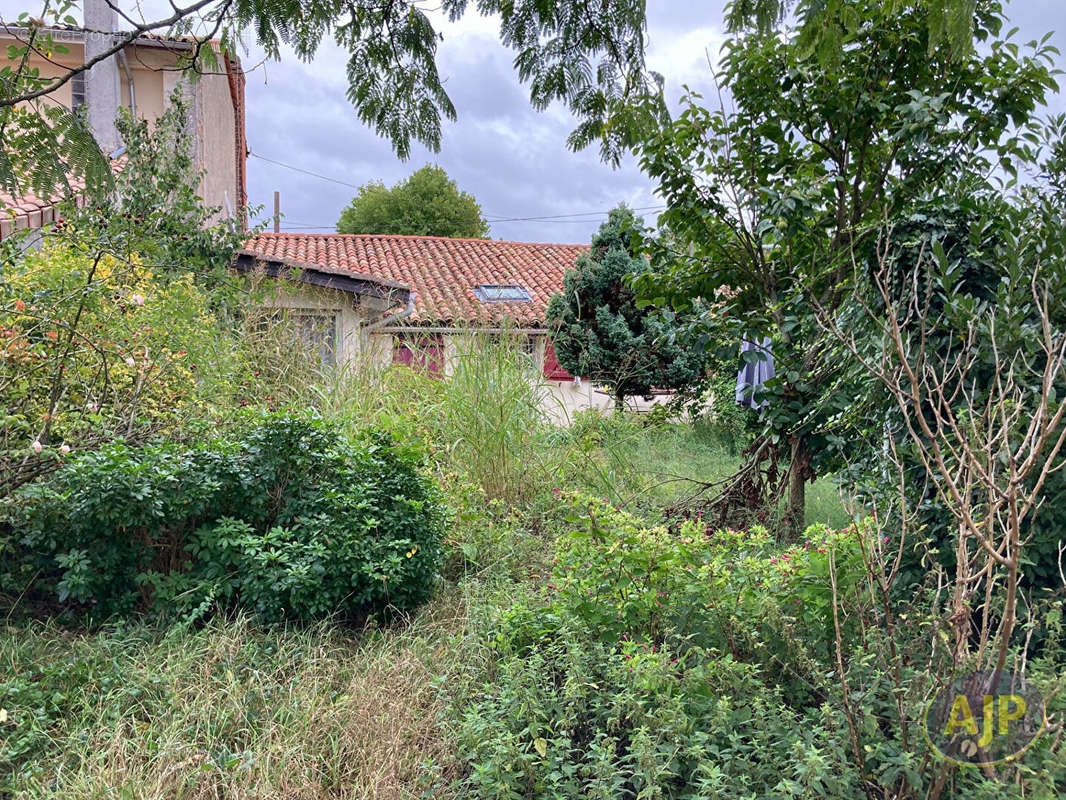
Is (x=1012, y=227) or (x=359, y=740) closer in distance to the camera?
(x=359, y=740)

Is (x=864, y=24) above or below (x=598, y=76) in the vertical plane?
above

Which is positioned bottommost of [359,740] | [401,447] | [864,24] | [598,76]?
[359,740]

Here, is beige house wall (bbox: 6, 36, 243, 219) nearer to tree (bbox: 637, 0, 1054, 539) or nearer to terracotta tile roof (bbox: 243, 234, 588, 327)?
terracotta tile roof (bbox: 243, 234, 588, 327)

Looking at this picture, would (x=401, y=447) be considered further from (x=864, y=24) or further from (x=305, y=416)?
(x=864, y=24)

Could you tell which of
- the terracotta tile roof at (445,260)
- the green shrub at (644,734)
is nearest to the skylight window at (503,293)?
the terracotta tile roof at (445,260)

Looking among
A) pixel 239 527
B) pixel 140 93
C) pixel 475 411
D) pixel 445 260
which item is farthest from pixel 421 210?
pixel 239 527

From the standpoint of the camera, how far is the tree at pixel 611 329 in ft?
39.7

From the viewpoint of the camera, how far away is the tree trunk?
4.50 meters

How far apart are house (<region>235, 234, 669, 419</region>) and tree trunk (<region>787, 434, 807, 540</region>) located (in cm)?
218

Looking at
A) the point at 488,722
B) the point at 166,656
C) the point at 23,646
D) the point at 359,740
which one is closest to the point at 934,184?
the point at 488,722

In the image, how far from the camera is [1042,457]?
98.2 inches

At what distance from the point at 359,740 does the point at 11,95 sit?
2458 mm

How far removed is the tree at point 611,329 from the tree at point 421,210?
49.6ft

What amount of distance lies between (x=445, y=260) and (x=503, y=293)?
2535 mm
